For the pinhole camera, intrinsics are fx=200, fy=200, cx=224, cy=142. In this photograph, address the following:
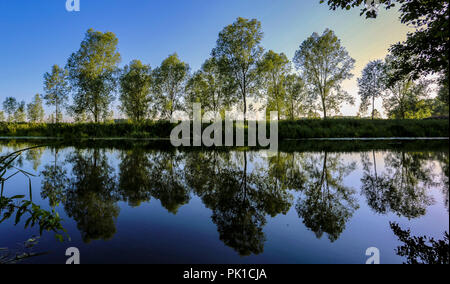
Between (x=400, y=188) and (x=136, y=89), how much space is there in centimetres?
3102

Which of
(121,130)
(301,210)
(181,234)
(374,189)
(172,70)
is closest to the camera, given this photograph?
(181,234)

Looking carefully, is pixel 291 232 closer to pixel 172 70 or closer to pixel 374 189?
pixel 374 189

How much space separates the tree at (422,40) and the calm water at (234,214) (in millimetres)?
2555

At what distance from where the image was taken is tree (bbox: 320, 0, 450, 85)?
3641mm

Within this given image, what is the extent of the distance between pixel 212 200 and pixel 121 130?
80.4 feet

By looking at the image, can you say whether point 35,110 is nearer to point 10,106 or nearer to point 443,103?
point 10,106

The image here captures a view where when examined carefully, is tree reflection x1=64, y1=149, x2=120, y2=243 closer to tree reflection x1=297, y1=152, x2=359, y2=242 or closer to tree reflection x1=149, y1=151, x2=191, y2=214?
tree reflection x1=149, y1=151, x2=191, y2=214

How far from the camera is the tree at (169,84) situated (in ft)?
102

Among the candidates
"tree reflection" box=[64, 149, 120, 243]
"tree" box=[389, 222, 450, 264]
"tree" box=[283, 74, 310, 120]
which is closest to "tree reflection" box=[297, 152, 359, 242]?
"tree" box=[389, 222, 450, 264]

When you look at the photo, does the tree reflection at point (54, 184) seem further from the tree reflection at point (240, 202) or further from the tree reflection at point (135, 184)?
the tree reflection at point (240, 202)

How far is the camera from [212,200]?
3785mm

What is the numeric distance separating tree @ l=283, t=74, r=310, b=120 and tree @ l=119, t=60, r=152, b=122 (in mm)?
23239

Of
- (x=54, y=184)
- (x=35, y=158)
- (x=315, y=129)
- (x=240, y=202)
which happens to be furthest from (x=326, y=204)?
(x=315, y=129)
